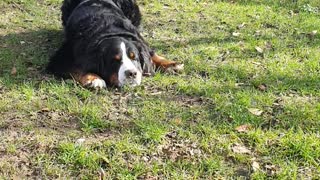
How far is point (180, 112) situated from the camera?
4.36m

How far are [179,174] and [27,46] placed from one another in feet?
11.2

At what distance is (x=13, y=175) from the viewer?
346 cm

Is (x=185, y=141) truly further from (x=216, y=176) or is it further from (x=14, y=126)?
(x=14, y=126)

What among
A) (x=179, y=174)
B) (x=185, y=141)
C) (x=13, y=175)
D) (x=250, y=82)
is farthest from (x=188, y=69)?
(x=13, y=175)

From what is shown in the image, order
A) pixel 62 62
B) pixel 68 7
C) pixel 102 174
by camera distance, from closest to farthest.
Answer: pixel 102 174, pixel 62 62, pixel 68 7

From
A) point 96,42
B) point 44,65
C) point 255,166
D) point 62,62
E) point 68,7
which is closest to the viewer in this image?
point 255,166

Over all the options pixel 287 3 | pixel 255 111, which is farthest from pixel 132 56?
pixel 287 3

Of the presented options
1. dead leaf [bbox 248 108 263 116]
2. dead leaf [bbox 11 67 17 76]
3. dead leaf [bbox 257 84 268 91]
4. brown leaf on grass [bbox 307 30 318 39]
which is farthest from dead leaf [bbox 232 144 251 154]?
brown leaf on grass [bbox 307 30 318 39]

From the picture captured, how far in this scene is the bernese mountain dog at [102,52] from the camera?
4797 millimetres

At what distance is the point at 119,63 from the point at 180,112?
34.5 inches

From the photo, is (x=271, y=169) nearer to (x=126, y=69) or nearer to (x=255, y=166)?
(x=255, y=166)

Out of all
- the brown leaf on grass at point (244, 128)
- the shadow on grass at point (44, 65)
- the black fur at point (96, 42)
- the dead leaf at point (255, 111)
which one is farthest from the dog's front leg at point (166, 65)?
the brown leaf on grass at point (244, 128)

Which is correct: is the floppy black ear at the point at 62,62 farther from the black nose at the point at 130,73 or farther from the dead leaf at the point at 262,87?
the dead leaf at the point at 262,87

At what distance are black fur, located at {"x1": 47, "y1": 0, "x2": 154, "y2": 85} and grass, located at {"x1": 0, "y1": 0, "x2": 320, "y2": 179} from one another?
0.24 metres
